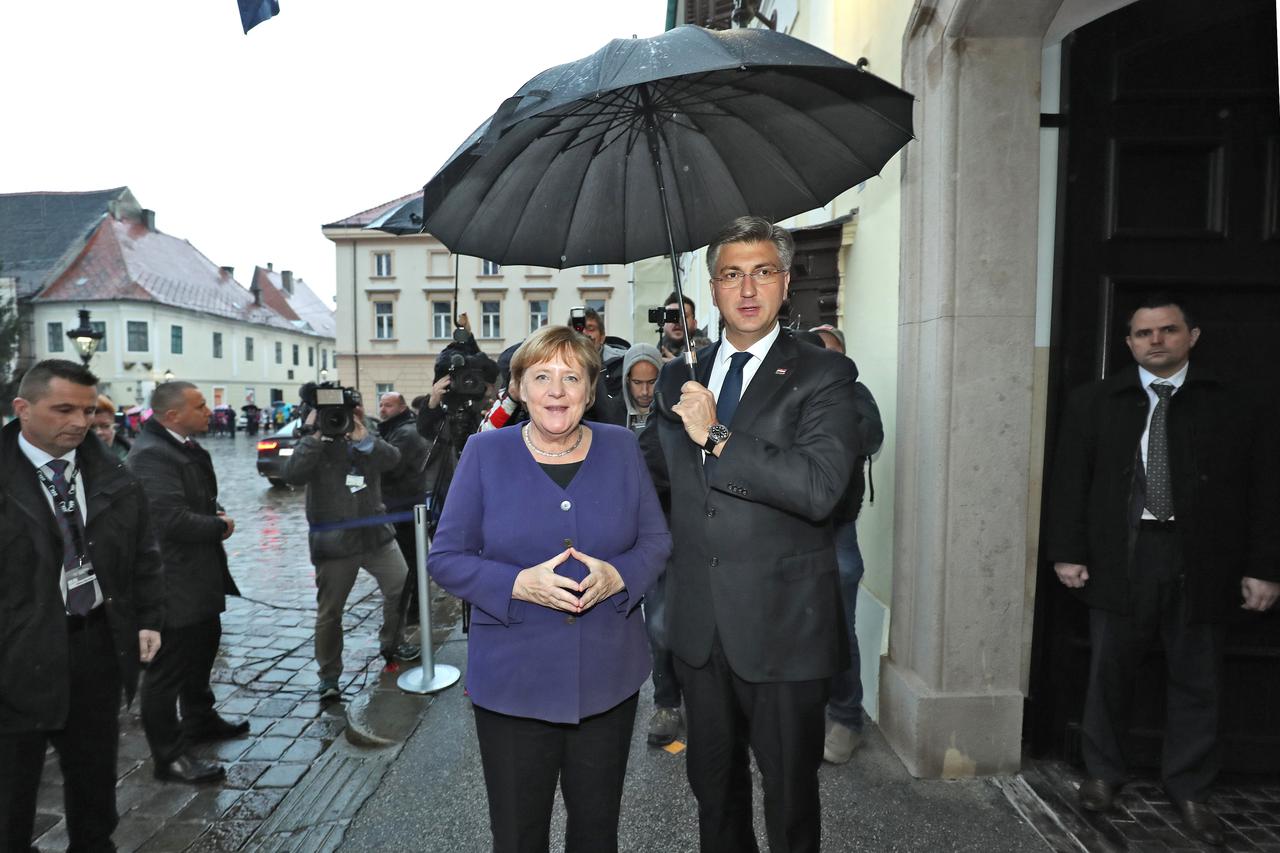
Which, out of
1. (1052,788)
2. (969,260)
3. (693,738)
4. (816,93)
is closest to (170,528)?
(693,738)

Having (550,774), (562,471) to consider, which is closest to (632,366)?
(562,471)

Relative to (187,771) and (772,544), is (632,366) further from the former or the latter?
(187,771)

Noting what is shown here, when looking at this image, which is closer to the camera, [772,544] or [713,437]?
[713,437]

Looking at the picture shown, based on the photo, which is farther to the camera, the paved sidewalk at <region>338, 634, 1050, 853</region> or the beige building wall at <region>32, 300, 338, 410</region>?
the beige building wall at <region>32, 300, 338, 410</region>

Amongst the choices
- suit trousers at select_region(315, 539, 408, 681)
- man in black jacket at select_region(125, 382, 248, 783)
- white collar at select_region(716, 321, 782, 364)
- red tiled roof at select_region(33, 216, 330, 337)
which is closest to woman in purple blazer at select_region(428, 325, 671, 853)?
white collar at select_region(716, 321, 782, 364)

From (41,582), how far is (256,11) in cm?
334

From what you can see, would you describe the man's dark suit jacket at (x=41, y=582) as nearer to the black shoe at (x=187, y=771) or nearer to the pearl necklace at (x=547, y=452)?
the black shoe at (x=187, y=771)

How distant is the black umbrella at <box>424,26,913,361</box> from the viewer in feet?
7.65

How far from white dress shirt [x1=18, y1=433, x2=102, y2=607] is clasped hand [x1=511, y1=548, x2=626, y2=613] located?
74.7 inches

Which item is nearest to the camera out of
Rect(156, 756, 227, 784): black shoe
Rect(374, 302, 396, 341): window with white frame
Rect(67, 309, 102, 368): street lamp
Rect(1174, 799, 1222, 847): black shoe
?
Rect(1174, 799, 1222, 847): black shoe

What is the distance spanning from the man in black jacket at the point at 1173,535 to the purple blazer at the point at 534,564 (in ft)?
6.91

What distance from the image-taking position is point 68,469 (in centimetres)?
289

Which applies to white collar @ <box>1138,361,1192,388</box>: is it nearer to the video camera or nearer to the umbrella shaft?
the umbrella shaft

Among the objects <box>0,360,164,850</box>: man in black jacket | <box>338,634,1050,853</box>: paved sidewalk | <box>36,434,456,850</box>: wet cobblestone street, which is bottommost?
<box>36,434,456,850</box>: wet cobblestone street
